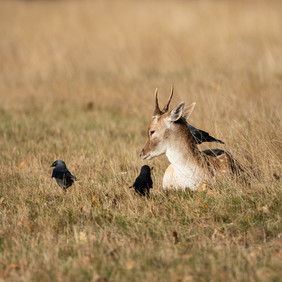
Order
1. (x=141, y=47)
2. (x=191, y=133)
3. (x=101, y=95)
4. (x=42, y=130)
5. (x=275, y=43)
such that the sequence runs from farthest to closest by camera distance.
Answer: (x=141, y=47), (x=275, y=43), (x=101, y=95), (x=42, y=130), (x=191, y=133)

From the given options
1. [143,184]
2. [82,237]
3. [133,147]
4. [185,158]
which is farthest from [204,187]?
[133,147]

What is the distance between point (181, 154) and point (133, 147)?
2.31m

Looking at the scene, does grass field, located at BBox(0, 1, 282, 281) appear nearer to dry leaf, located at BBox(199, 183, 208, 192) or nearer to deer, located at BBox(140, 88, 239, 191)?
dry leaf, located at BBox(199, 183, 208, 192)

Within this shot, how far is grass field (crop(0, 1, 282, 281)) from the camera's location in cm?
455

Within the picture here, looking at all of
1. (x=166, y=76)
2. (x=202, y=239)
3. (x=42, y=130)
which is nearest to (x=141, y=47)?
(x=166, y=76)

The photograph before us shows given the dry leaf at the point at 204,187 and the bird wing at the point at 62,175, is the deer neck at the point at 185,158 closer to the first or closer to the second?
the dry leaf at the point at 204,187

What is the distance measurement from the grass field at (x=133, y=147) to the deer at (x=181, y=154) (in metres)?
0.21

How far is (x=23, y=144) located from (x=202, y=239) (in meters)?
4.95

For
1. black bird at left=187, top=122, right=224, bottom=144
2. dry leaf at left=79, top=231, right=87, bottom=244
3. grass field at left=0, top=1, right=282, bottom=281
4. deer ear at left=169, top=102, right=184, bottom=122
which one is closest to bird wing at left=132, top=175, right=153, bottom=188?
grass field at left=0, top=1, right=282, bottom=281

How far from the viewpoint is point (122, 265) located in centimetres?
439

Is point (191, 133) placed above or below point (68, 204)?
above

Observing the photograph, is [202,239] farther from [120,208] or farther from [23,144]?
[23,144]

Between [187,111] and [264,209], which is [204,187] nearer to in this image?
[264,209]

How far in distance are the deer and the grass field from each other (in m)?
0.21
